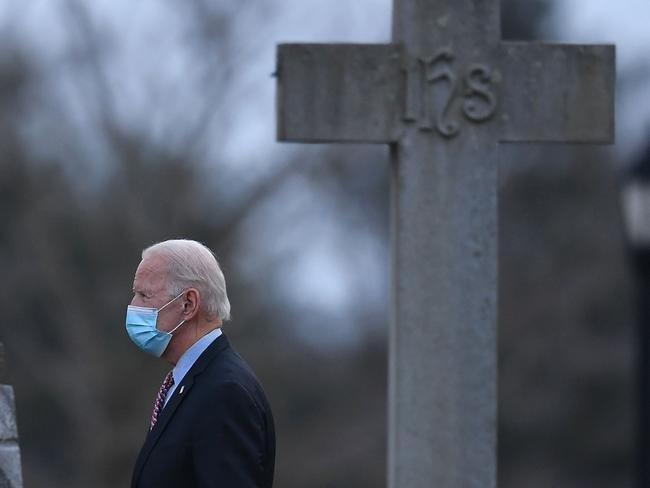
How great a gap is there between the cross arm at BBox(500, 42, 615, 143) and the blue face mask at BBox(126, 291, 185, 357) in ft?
5.53

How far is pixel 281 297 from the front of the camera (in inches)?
962

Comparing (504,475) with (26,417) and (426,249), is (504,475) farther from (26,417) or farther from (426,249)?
(426,249)

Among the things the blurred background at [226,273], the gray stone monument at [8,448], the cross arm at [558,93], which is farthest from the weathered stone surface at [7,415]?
the blurred background at [226,273]

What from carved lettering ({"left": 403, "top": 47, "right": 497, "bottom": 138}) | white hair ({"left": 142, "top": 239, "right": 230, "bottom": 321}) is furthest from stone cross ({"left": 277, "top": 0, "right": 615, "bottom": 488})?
white hair ({"left": 142, "top": 239, "right": 230, "bottom": 321})

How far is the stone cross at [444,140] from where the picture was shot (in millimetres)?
6215

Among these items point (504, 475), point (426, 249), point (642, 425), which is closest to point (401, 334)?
point (426, 249)

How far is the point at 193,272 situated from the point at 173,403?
1.36 feet

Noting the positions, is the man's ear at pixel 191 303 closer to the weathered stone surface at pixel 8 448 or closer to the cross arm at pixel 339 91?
the weathered stone surface at pixel 8 448

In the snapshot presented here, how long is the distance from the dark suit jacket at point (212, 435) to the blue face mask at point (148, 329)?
0.17 meters

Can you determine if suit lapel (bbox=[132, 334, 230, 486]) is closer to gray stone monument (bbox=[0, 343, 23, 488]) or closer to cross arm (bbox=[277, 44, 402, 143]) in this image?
gray stone monument (bbox=[0, 343, 23, 488])

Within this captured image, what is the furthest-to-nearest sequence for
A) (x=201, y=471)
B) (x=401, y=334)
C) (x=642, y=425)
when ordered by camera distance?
(x=642, y=425), (x=401, y=334), (x=201, y=471)

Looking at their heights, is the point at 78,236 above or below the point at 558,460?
above

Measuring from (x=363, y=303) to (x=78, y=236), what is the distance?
7.67 metres

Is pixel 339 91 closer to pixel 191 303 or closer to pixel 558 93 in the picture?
pixel 558 93
